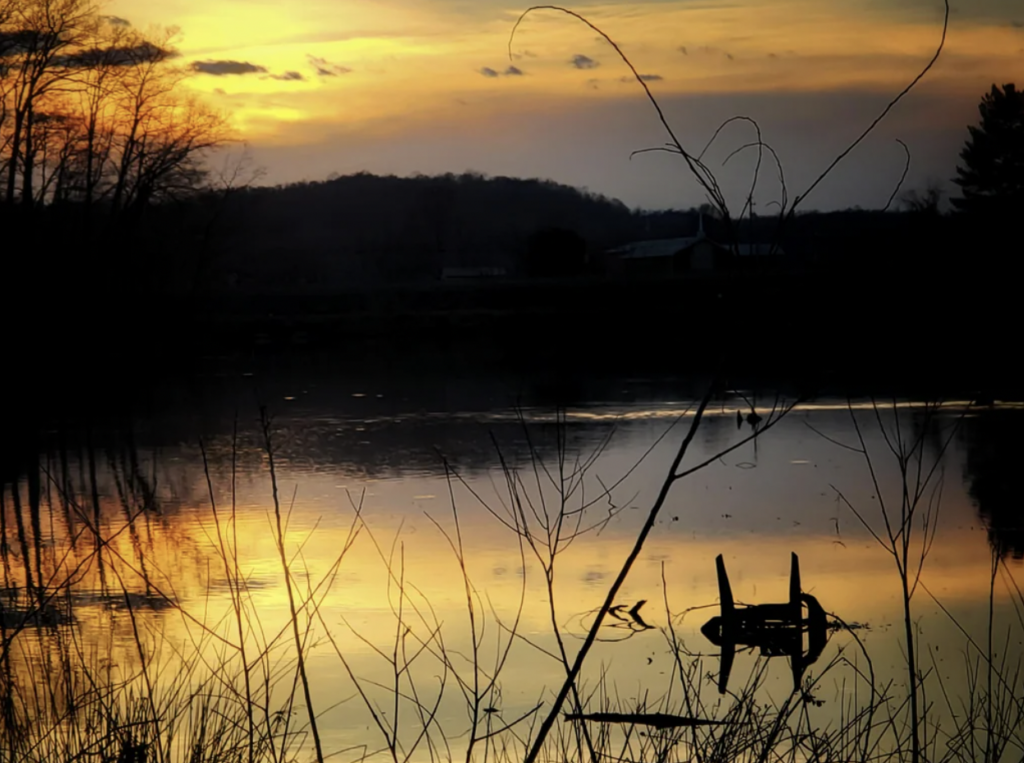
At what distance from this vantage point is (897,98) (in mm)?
3467

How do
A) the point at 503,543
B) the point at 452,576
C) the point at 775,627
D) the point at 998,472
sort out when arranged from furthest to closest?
the point at 998,472 → the point at 503,543 → the point at 452,576 → the point at 775,627

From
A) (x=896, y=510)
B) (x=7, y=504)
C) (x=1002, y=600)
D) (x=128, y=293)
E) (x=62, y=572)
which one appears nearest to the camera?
(x=1002, y=600)

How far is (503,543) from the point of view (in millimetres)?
18672

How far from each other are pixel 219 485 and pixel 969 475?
47.2ft

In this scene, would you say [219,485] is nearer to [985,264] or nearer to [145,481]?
[145,481]

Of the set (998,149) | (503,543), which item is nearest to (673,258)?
(998,149)

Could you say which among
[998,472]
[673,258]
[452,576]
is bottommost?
[998,472]

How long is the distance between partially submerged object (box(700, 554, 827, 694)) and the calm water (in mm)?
218

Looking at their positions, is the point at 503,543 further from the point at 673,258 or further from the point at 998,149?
the point at 673,258

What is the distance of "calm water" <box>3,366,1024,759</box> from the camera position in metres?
11.7

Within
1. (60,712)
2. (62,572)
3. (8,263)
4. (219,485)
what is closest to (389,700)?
(60,712)

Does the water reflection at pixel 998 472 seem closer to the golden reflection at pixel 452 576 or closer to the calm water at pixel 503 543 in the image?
the calm water at pixel 503 543

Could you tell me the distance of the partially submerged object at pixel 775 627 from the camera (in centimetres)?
1292

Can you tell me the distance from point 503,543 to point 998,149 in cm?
6633
